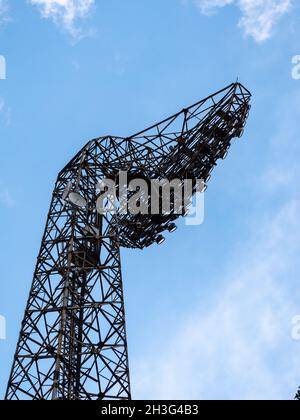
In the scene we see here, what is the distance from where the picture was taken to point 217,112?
37.4 meters

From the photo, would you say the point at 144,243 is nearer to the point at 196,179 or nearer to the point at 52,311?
the point at 196,179

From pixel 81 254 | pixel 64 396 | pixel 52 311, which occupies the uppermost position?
pixel 81 254

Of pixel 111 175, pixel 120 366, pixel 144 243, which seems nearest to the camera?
pixel 120 366

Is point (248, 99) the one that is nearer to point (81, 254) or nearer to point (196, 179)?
point (196, 179)

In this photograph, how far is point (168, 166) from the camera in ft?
122
